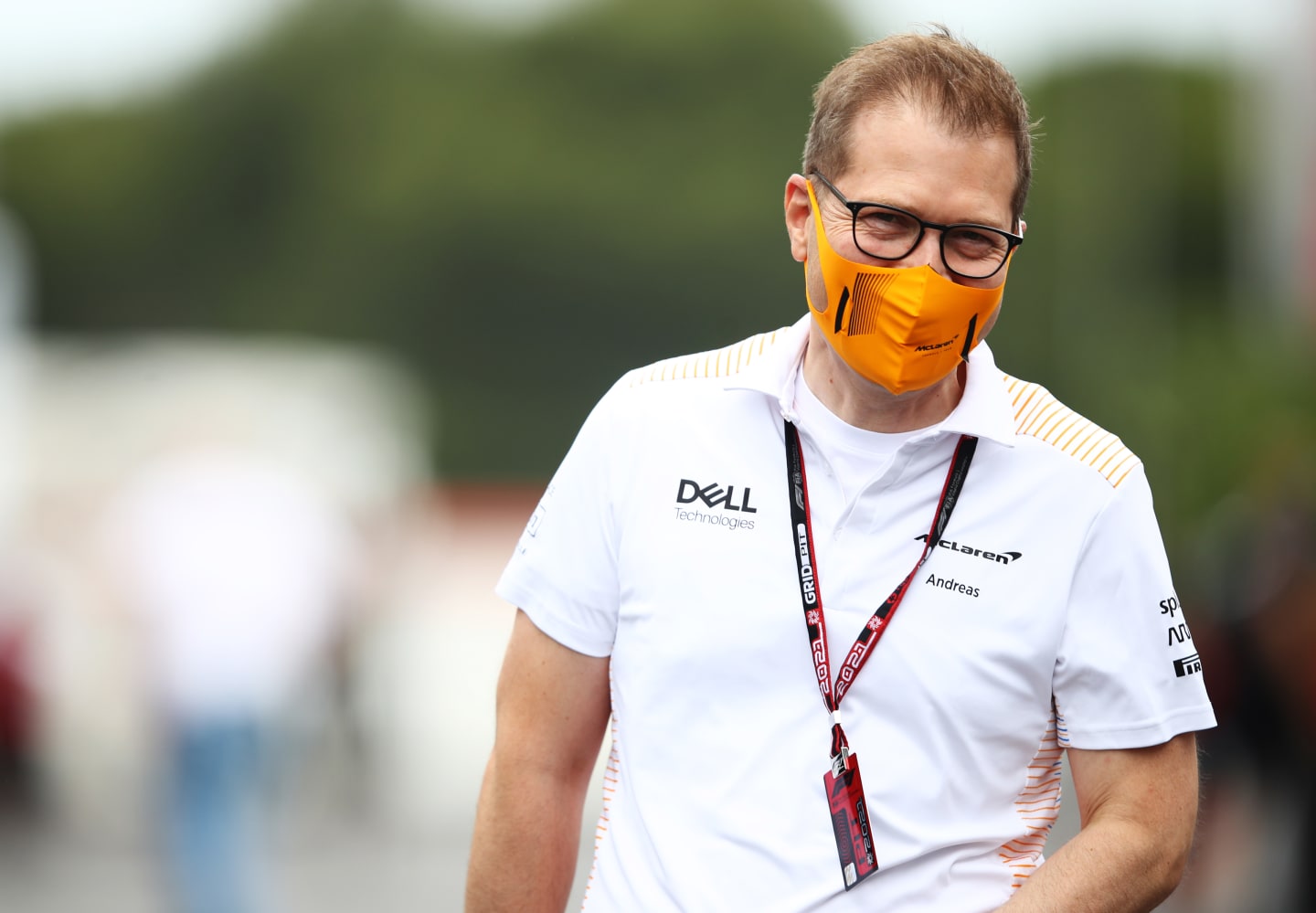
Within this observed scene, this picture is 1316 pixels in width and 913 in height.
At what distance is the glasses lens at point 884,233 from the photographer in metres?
3.07

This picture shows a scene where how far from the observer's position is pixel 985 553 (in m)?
3.04

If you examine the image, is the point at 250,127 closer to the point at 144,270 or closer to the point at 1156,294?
the point at 144,270

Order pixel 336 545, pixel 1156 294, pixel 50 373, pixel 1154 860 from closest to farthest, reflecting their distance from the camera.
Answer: pixel 1154 860, pixel 336 545, pixel 50 373, pixel 1156 294

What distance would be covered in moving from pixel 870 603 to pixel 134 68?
64.6 meters

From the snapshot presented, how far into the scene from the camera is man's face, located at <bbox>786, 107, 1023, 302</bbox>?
3.00 m

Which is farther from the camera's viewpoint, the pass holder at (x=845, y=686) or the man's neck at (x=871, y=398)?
the man's neck at (x=871, y=398)

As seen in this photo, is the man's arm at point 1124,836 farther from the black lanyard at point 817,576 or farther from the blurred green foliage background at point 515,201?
the blurred green foliage background at point 515,201

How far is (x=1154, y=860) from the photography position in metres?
3.00

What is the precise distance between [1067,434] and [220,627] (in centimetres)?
591

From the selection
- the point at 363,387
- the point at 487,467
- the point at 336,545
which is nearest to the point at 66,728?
the point at 336,545

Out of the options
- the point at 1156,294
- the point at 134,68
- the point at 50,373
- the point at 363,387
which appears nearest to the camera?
the point at 50,373

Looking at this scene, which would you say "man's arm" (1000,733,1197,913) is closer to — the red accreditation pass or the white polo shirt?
the white polo shirt

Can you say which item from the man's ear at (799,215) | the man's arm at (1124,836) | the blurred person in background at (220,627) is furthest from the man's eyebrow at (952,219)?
the blurred person in background at (220,627)

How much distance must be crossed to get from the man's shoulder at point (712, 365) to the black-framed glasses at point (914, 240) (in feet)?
0.94
